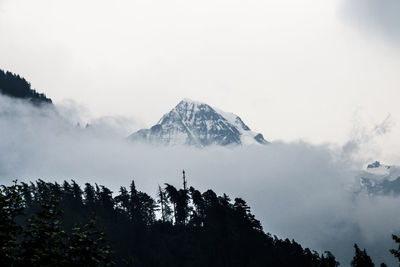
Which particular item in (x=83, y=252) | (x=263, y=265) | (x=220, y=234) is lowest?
(x=83, y=252)

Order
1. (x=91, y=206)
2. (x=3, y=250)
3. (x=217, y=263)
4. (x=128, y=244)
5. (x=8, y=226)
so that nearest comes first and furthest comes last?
(x=3, y=250) < (x=8, y=226) < (x=217, y=263) < (x=128, y=244) < (x=91, y=206)

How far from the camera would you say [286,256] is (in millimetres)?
90562

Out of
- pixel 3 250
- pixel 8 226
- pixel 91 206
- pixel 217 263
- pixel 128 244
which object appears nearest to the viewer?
pixel 3 250

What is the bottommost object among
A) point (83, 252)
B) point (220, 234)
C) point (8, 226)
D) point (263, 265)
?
point (83, 252)

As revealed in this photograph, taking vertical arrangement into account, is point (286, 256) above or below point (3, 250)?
above

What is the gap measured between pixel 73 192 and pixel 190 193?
2984 cm

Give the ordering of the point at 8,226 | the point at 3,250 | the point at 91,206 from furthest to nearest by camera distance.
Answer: the point at 91,206
the point at 8,226
the point at 3,250

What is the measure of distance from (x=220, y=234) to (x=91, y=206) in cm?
3539

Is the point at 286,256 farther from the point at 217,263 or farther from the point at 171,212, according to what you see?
the point at 171,212

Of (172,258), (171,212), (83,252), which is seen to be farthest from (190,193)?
(83,252)

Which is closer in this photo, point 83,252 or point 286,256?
point 83,252

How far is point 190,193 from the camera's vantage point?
109125 mm

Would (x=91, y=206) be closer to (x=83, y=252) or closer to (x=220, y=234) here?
(x=220, y=234)

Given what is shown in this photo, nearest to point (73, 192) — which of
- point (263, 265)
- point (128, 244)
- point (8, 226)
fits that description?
point (128, 244)
